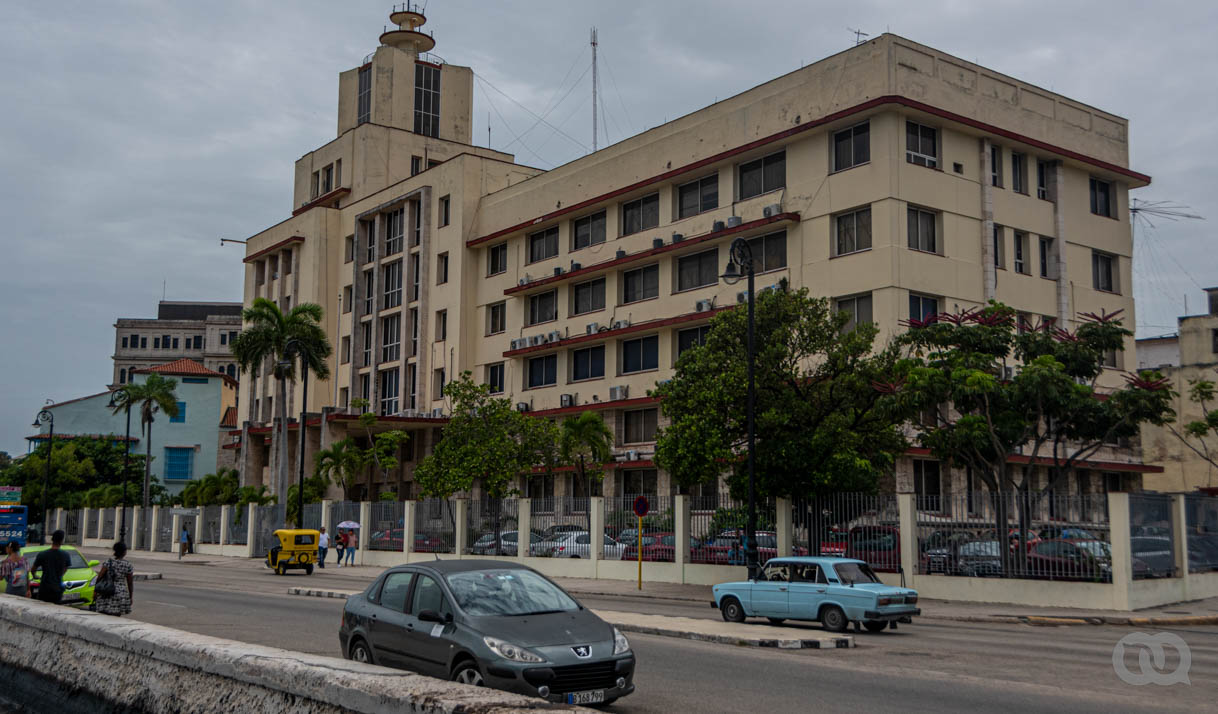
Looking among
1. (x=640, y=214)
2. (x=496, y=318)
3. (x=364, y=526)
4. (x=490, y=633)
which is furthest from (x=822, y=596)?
(x=496, y=318)

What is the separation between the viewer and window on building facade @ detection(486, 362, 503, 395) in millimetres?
59062

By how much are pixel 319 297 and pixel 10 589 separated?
56.9 m

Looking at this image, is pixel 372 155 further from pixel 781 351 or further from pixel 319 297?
pixel 781 351

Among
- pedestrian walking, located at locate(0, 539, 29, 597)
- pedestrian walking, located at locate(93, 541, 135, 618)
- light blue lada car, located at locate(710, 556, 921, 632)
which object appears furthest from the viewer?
light blue lada car, located at locate(710, 556, 921, 632)

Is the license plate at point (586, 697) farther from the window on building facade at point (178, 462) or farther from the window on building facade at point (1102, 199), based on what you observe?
the window on building facade at point (178, 462)

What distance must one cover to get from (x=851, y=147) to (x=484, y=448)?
19.5 m

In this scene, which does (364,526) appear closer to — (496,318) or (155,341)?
(496,318)

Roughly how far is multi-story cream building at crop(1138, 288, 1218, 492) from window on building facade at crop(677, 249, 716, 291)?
25.9 m

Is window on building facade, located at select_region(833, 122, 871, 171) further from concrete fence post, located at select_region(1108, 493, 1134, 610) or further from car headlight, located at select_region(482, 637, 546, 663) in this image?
car headlight, located at select_region(482, 637, 546, 663)

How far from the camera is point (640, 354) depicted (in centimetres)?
5038

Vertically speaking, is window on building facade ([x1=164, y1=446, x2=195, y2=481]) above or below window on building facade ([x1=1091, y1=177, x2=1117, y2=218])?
below

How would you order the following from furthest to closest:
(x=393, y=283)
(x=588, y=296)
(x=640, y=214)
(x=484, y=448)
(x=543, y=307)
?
(x=393, y=283), (x=543, y=307), (x=588, y=296), (x=640, y=214), (x=484, y=448)

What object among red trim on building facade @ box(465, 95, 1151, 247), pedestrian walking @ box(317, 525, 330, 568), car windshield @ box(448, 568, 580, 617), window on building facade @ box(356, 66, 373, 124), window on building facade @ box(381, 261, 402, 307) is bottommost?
pedestrian walking @ box(317, 525, 330, 568)

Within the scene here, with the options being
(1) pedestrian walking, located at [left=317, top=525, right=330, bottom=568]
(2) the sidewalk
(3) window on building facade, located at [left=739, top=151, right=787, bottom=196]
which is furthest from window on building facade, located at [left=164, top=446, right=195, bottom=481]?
(2) the sidewalk
